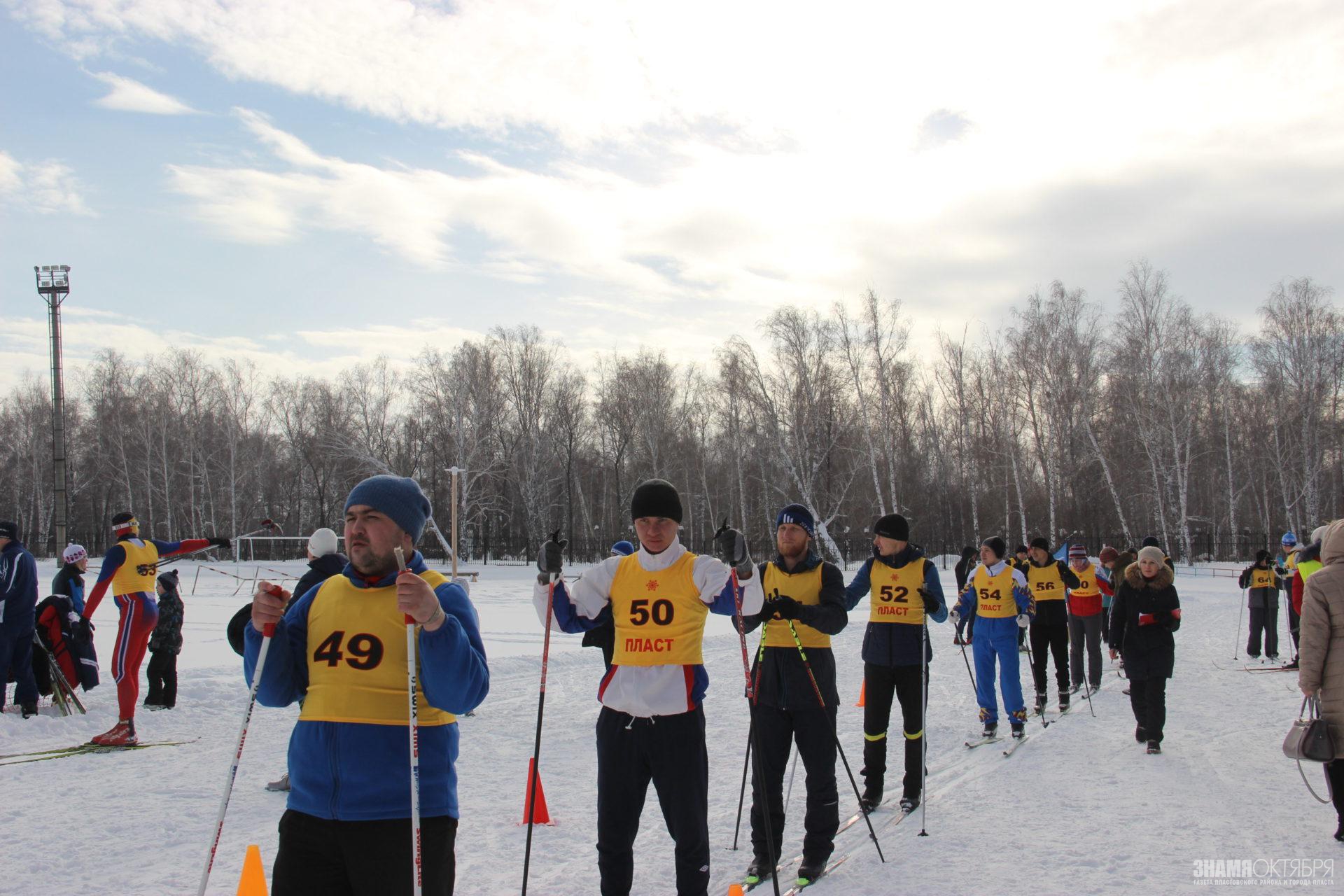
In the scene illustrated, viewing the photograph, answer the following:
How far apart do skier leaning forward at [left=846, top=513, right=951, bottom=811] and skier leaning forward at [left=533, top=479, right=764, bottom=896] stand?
2243 millimetres

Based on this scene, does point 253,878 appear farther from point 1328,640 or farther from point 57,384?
point 57,384

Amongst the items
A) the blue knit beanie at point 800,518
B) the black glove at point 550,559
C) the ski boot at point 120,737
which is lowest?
the ski boot at point 120,737

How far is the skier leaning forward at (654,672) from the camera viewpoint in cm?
395

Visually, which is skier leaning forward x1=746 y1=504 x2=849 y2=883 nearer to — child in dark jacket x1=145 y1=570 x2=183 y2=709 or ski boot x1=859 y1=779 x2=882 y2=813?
ski boot x1=859 y1=779 x2=882 y2=813

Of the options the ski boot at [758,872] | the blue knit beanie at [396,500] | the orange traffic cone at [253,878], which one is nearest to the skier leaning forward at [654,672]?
the ski boot at [758,872]

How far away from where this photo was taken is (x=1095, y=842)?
18.1 ft

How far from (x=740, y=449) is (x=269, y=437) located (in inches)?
1175

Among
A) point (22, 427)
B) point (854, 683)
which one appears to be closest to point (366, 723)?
point (854, 683)

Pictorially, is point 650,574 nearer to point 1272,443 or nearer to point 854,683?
point 854,683

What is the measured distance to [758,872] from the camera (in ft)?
16.2

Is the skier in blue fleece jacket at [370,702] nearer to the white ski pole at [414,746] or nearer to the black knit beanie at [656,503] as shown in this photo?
the white ski pole at [414,746]

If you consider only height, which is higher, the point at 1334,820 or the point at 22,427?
the point at 22,427

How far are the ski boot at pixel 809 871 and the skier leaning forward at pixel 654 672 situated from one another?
1.03m

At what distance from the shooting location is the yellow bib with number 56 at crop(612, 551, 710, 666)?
4.12 metres
